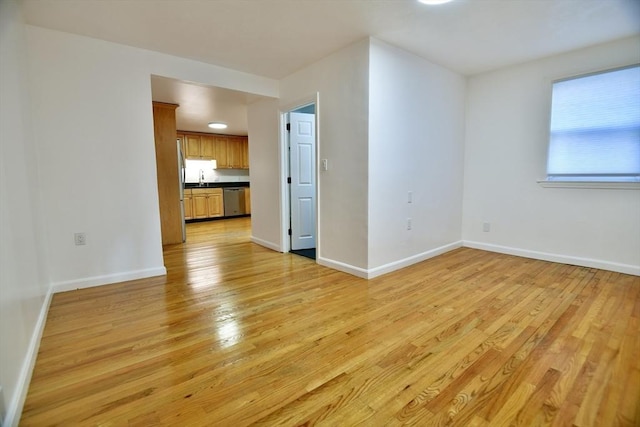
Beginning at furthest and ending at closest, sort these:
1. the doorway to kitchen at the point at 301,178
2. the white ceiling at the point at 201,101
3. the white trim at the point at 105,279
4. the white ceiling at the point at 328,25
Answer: the doorway to kitchen at the point at 301,178, the white ceiling at the point at 201,101, the white trim at the point at 105,279, the white ceiling at the point at 328,25

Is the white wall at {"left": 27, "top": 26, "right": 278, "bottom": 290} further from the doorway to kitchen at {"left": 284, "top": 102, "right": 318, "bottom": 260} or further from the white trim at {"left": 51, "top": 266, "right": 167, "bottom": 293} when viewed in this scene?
the doorway to kitchen at {"left": 284, "top": 102, "right": 318, "bottom": 260}

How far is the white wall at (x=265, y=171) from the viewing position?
176 inches

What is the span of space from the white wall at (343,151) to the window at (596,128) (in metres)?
2.41

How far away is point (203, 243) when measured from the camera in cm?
521

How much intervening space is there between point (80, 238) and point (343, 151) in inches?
109

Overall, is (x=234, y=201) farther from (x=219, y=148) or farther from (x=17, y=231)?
(x=17, y=231)

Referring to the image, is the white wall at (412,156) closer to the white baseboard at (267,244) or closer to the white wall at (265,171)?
the white wall at (265,171)

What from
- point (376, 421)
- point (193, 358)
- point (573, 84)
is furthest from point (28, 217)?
point (573, 84)

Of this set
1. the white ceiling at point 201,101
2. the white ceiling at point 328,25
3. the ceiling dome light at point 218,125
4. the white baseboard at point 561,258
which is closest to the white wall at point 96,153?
the white ceiling at point 328,25

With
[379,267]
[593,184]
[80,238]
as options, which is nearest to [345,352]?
[379,267]

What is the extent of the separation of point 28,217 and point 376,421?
98.0 inches

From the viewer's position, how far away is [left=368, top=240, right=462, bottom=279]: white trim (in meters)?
3.33

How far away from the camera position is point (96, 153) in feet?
9.88

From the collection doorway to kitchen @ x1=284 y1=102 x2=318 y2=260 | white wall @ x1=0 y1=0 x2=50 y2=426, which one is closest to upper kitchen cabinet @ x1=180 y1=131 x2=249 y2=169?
doorway to kitchen @ x1=284 y1=102 x2=318 y2=260
